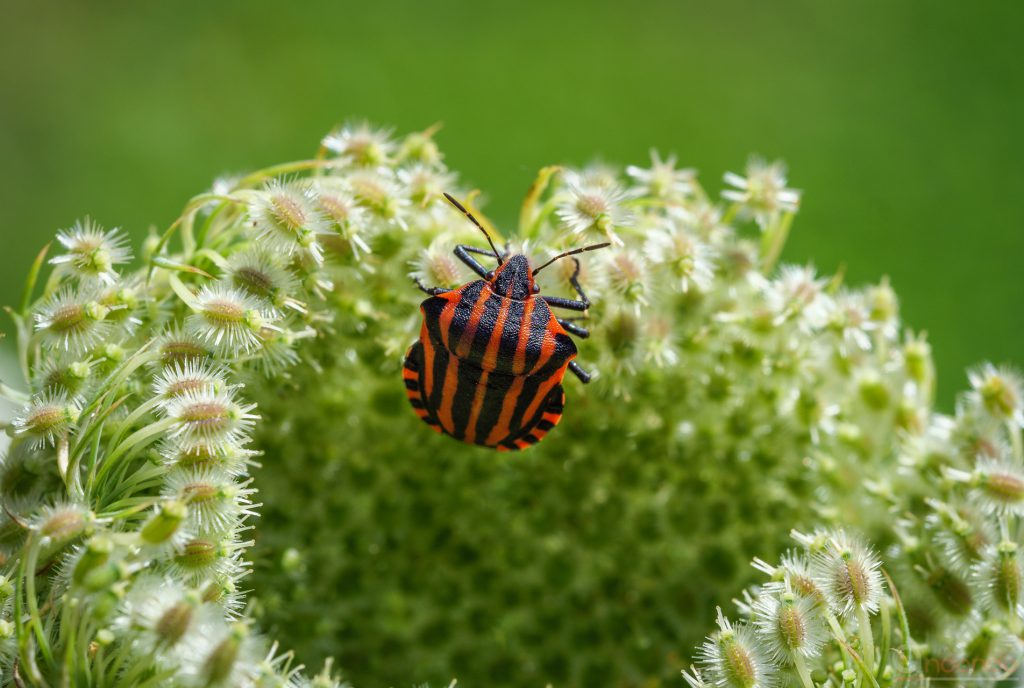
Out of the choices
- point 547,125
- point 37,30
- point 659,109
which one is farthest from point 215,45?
point 659,109

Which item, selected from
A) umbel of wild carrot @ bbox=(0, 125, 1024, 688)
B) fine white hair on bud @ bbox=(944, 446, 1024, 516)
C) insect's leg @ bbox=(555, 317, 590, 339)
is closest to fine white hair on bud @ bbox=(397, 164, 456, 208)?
umbel of wild carrot @ bbox=(0, 125, 1024, 688)

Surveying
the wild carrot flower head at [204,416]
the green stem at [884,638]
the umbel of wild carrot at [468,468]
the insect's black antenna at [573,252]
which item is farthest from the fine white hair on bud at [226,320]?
the green stem at [884,638]

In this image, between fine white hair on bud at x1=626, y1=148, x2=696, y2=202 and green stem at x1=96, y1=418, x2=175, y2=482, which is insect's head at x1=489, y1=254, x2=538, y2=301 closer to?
fine white hair on bud at x1=626, y1=148, x2=696, y2=202

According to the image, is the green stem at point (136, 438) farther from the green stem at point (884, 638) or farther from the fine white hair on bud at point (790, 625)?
the green stem at point (884, 638)

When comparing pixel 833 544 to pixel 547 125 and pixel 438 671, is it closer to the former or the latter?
pixel 438 671

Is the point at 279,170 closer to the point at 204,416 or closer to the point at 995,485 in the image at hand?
the point at 204,416
